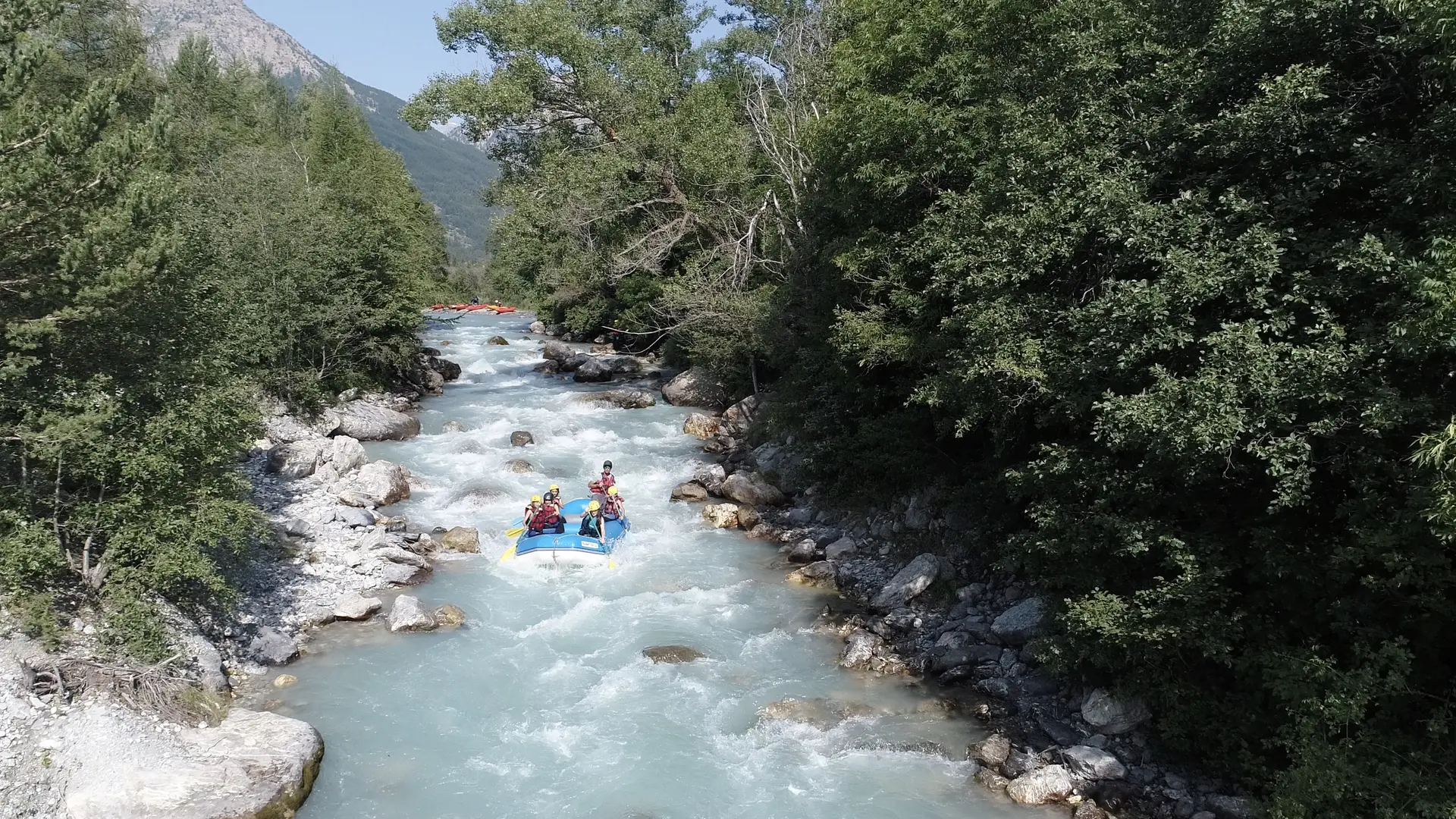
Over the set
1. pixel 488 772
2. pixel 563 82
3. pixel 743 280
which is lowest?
pixel 488 772

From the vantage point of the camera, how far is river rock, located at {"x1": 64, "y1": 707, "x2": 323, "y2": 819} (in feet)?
25.5

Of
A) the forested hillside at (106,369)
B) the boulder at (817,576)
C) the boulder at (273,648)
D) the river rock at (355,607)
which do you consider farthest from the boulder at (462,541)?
the boulder at (817,576)

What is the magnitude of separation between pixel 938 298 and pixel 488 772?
8.89 meters

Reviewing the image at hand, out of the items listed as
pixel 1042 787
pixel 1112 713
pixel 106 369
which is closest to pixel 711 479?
pixel 1112 713

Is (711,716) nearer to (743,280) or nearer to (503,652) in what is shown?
(503,652)

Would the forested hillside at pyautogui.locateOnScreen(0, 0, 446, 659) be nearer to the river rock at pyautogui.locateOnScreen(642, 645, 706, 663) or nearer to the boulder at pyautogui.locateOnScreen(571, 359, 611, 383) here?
the river rock at pyautogui.locateOnScreen(642, 645, 706, 663)

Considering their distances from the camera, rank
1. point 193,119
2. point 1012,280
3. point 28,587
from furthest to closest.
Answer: point 193,119
point 1012,280
point 28,587

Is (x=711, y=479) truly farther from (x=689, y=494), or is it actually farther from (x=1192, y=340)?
(x=1192, y=340)

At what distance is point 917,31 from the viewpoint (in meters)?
14.0

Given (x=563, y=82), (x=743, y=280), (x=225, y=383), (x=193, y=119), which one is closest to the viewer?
(x=225, y=383)

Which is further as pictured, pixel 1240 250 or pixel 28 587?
pixel 28 587

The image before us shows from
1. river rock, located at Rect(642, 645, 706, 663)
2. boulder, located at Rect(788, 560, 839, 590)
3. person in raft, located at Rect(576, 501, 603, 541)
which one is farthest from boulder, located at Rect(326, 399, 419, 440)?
river rock, located at Rect(642, 645, 706, 663)

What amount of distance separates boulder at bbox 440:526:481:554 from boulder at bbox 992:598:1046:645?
8.66m

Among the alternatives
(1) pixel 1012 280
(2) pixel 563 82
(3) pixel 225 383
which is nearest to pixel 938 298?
(1) pixel 1012 280
